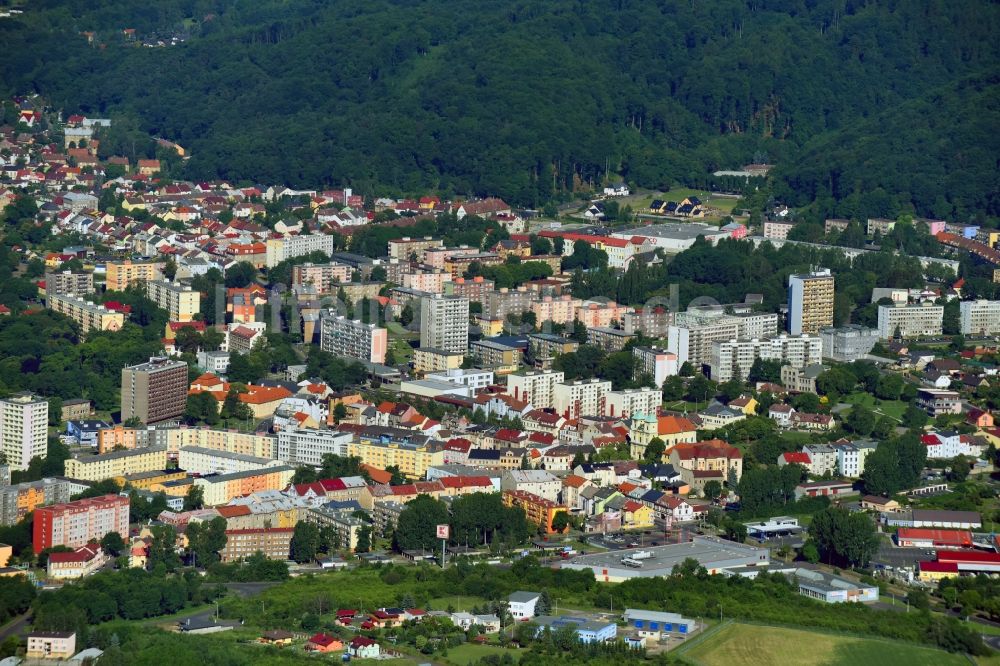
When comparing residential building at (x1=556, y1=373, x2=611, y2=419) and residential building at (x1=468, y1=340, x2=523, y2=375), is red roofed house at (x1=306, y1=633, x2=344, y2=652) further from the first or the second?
residential building at (x1=468, y1=340, x2=523, y2=375)

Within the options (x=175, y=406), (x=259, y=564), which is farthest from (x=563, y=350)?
(x=259, y=564)

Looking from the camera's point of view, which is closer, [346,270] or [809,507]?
[809,507]

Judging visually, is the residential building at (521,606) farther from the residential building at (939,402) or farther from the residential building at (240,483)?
the residential building at (939,402)

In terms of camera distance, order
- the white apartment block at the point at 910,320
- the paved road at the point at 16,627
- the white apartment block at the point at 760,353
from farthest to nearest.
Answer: the white apartment block at the point at 910,320 < the white apartment block at the point at 760,353 < the paved road at the point at 16,627

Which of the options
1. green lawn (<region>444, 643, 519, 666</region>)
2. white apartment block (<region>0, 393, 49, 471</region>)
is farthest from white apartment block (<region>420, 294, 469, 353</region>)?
green lawn (<region>444, 643, 519, 666</region>)

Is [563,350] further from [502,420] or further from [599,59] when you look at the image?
[599,59]

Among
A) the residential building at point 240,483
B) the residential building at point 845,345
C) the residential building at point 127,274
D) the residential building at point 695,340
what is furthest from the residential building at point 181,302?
the residential building at point 845,345
